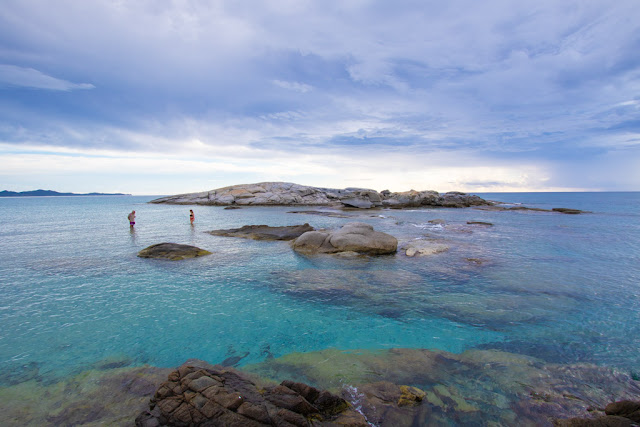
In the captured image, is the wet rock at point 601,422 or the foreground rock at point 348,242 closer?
the wet rock at point 601,422

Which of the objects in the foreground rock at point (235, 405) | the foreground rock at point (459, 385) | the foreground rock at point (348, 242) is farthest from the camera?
the foreground rock at point (348, 242)

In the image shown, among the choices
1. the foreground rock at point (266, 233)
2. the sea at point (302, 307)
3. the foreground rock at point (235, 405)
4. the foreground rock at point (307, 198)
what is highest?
the foreground rock at point (307, 198)

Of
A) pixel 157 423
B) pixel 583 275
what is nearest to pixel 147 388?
pixel 157 423

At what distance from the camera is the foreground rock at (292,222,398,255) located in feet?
63.4

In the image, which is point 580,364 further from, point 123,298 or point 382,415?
point 123,298

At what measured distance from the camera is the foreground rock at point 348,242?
63.4 ft

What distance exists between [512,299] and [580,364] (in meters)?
4.49

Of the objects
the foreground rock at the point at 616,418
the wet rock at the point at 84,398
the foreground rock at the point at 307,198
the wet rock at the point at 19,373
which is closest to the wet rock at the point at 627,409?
the foreground rock at the point at 616,418

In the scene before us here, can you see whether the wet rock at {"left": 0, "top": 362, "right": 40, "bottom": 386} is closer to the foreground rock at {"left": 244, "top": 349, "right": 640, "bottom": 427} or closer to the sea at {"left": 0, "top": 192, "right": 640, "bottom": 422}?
the sea at {"left": 0, "top": 192, "right": 640, "bottom": 422}

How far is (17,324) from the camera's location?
916cm

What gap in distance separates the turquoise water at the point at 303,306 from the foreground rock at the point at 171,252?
2.98 feet

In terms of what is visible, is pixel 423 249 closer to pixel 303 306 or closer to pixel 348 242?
pixel 348 242

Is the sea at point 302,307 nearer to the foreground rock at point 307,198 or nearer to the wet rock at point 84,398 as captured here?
the wet rock at point 84,398

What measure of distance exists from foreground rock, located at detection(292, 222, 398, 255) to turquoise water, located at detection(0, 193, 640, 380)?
4.12 ft
